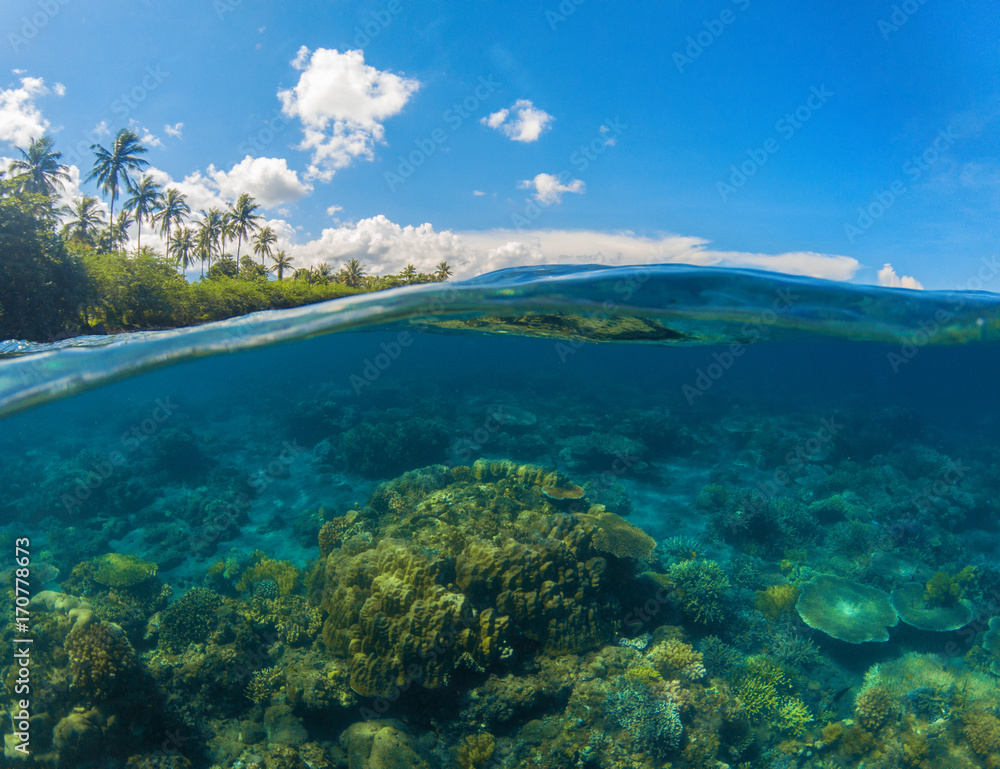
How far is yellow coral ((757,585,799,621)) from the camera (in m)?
8.64

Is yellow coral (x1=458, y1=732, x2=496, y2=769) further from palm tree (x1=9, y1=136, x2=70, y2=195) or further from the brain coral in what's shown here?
palm tree (x1=9, y1=136, x2=70, y2=195)

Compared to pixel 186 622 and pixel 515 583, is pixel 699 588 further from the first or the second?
pixel 186 622

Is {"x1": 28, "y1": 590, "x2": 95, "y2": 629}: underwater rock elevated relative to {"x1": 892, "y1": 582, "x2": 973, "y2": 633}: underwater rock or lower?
elevated

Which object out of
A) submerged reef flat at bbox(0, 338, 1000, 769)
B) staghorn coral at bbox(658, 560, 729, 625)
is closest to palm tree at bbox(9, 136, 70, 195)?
submerged reef flat at bbox(0, 338, 1000, 769)

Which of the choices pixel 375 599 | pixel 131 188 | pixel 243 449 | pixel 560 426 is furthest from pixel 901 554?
pixel 131 188

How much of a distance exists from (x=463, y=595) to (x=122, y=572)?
323 inches

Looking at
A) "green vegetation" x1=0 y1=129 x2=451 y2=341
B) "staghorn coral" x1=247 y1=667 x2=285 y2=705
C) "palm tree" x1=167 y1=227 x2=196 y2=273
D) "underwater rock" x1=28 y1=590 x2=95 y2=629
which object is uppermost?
"palm tree" x1=167 y1=227 x2=196 y2=273

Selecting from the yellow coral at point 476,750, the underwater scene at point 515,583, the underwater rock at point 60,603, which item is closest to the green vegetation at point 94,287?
the underwater scene at point 515,583

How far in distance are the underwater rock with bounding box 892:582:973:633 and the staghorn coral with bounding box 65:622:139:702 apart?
43.0ft

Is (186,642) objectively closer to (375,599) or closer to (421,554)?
(375,599)

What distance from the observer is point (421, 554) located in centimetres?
648

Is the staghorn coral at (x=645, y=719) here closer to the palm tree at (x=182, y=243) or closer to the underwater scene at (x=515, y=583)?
the underwater scene at (x=515, y=583)

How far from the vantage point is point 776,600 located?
8766 mm

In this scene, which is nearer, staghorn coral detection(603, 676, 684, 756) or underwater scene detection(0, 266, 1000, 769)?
staghorn coral detection(603, 676, 684, 756)
